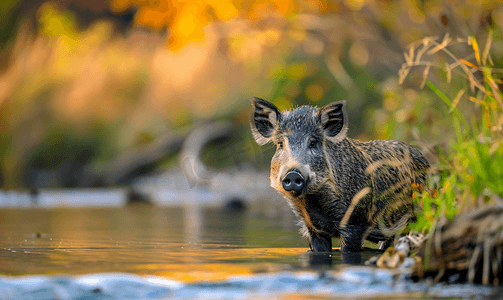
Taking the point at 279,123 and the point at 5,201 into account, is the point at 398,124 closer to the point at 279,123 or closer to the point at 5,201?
the point at 279,123

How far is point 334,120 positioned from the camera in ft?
19.0

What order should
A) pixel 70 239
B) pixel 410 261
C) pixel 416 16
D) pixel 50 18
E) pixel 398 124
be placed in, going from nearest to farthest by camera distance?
1. pixel 410 261
2. pixel 70 239
3. pixel 398 124
4. pixel 416 16
5. pixel 50 18

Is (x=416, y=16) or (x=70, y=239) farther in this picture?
(x=416, y=16)

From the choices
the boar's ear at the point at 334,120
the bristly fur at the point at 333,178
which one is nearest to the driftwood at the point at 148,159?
the bristly fur at the point at 333,178

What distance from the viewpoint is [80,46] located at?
24.6 metres

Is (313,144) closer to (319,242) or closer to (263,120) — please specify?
(263,120)

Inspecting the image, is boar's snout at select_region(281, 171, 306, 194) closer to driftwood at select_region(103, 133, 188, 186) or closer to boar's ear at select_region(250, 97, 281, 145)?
boar's ear at select_region(250, 97, 281, 145)

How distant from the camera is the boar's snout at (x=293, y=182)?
5.16 metres

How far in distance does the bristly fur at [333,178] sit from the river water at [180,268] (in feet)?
1.07

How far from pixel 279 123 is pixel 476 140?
2012mm

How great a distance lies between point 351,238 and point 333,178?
58cm

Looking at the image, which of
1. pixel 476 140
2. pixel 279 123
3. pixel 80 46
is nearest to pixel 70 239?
pixel 279 123

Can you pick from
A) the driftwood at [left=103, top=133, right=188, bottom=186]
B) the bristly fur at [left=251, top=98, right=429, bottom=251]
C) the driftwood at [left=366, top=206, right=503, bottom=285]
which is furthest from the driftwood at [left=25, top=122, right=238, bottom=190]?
the driftwood at [left=366, top=206, right=503, bottom=285]

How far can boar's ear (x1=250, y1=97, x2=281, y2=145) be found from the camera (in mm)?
5898
